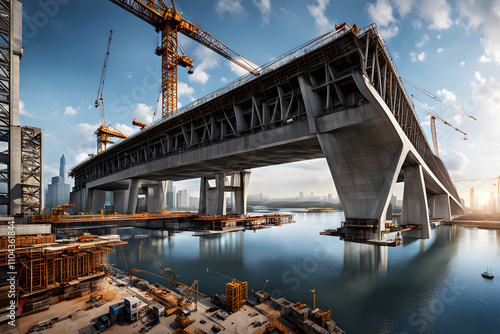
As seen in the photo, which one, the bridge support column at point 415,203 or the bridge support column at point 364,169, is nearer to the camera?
the bridge support column at point 364,169

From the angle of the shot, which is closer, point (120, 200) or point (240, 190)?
point (240, 190)

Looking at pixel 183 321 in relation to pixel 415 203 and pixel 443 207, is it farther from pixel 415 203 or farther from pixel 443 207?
pixel 443 207

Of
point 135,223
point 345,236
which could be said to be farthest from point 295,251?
point 135,223

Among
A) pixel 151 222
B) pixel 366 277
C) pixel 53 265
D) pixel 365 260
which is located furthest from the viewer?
pixel 151 222

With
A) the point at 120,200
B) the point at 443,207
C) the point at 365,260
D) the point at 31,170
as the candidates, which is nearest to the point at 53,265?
the point at 31,170

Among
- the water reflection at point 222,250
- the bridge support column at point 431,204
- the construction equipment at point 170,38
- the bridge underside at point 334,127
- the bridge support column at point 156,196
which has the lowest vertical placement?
the water reflection at point 222,250

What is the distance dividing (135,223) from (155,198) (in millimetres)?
26054

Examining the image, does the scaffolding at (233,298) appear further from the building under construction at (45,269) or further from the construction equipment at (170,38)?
the construction equipment at (170,38)

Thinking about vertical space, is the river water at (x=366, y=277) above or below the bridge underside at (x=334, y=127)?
below

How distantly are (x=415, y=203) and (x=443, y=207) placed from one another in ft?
208

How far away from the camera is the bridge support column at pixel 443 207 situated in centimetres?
8654

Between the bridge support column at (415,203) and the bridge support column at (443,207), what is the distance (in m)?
60.3

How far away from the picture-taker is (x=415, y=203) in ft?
139

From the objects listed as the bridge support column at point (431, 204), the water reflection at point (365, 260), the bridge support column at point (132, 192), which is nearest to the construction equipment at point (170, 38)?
the bridge support column at point (132, 192)
